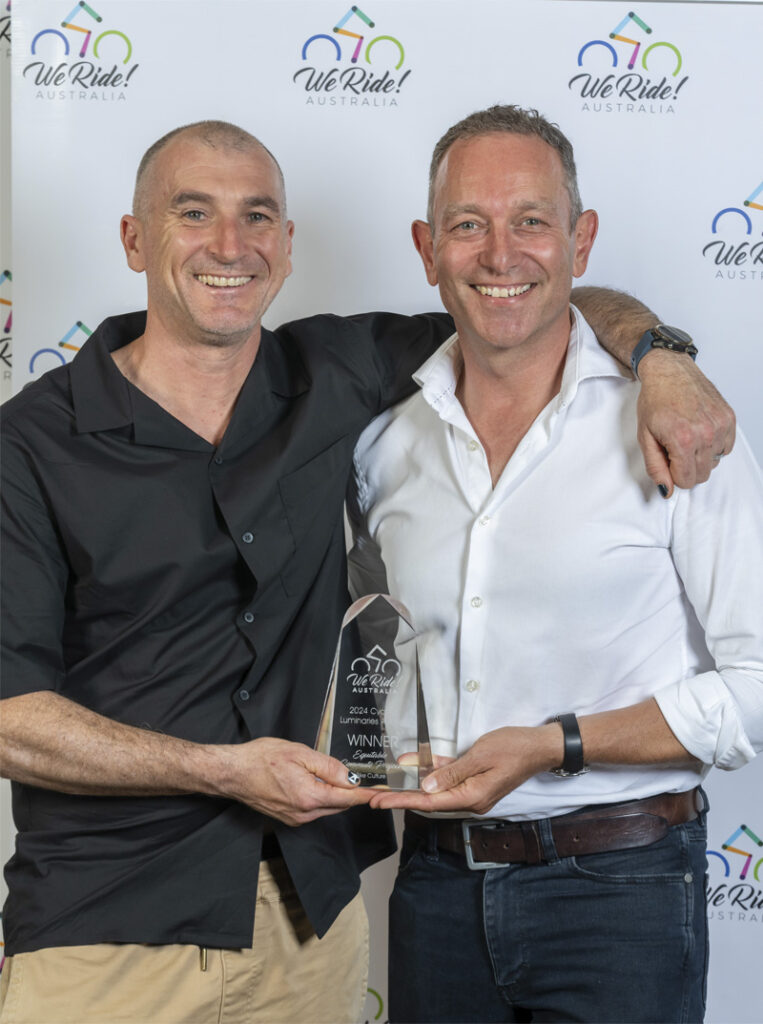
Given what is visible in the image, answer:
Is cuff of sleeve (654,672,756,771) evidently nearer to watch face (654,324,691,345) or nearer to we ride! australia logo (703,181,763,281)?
watch face (654,324,691,345)

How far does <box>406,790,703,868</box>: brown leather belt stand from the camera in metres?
1.46

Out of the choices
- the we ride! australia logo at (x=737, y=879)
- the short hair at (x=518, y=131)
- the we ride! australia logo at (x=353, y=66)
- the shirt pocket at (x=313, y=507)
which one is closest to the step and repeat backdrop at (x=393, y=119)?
the we ride! australia logo at (x=353, y=66)

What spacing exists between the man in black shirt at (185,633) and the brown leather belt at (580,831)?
17 cm

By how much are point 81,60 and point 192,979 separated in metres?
1.63

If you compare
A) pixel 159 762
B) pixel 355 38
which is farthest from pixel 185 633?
pixel 355 38

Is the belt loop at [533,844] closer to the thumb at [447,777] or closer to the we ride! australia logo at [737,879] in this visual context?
the thumb at [447,777]

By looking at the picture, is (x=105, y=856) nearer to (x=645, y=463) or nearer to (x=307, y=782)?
(x=307, y=782)

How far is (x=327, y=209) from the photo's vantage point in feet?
6.92

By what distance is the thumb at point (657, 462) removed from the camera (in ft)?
4.46

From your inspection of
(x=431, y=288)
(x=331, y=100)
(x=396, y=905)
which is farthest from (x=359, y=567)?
(x=331, y=100)

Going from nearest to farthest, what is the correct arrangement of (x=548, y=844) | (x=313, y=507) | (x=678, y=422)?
(x=678, y=422) → (x=548, y=844) → (x=313, y=507)

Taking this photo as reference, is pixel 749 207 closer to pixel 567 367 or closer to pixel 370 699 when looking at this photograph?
pixel 567 367

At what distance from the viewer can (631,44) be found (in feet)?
6.79

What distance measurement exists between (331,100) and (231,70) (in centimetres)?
19
